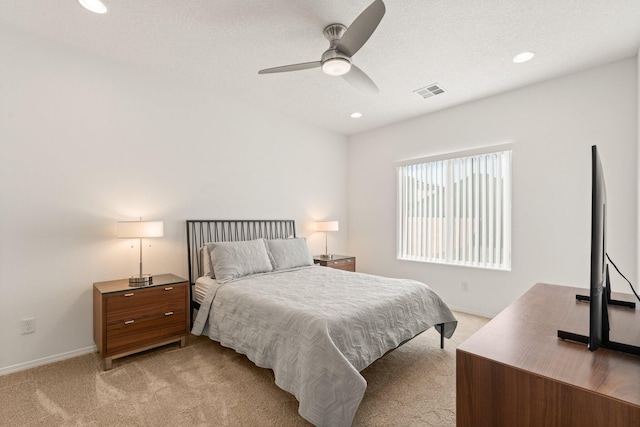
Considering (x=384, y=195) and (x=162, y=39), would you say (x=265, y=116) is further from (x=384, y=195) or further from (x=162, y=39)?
(x=384, y=195)

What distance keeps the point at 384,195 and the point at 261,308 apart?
10.9 feet

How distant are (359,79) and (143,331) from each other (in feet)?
9.80

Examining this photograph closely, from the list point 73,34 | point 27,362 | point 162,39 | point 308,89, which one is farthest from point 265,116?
point 27,362

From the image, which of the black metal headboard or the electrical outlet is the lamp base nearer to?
the black metal headboard

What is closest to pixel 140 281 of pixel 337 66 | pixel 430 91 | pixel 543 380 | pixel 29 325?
pixel 29 325

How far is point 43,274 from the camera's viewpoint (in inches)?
103

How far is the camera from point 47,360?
2.61 m

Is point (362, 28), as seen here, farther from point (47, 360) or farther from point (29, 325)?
point (47, 360)

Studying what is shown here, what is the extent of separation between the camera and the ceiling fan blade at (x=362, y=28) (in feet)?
5.93

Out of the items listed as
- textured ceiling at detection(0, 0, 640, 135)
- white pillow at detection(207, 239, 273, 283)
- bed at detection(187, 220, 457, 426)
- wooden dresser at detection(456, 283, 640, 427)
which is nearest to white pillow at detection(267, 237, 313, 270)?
bed at detection(187, 220, 457, 426)

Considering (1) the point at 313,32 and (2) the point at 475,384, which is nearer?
(2) the point at 475,384

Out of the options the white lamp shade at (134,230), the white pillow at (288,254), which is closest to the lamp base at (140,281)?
Answer: the white lamp shade at (134,230)

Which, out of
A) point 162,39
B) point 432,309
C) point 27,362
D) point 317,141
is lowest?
point 27,362

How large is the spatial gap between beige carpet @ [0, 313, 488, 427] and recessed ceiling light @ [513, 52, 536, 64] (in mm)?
2976
